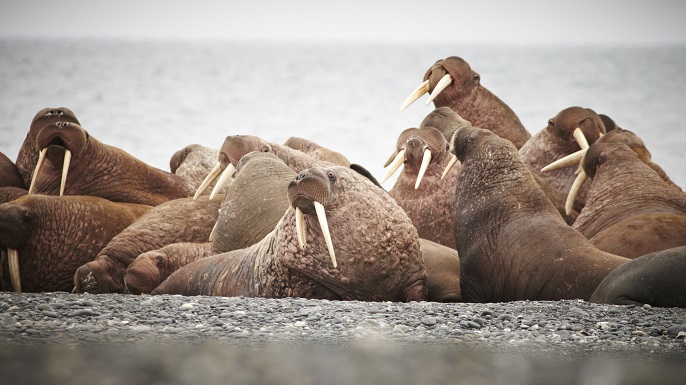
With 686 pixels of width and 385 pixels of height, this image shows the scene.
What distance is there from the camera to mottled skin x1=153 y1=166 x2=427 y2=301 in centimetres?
534

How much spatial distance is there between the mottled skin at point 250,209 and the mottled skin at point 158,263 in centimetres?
15

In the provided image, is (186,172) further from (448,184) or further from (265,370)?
(265,370)

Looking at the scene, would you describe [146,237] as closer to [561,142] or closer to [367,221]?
[367,221]

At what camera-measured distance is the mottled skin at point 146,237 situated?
247 inches

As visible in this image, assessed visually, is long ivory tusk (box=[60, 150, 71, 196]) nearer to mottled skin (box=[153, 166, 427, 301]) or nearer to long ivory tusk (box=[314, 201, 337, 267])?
mottled skin (box=[153, 166, 427, 301])

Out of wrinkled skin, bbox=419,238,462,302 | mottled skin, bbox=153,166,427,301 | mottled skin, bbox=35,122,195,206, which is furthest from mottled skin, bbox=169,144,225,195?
mottled skin, bbox=153,166,427,301

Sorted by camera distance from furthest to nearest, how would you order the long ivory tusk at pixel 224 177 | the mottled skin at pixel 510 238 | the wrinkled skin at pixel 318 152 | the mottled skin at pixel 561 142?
the wrinkled skin at pixel 318 152, the mottled skin at pixel 561 142, the long ivory tusk at pixel 224 177, the mottled skin at pixel 510 238

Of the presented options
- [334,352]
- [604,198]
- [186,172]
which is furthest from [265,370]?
[186,172]

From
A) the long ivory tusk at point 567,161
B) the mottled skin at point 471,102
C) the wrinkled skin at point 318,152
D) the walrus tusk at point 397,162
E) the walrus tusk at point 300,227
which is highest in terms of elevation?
the mottled skin at point 471,102

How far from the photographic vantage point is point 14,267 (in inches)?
256

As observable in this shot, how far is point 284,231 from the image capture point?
557cm

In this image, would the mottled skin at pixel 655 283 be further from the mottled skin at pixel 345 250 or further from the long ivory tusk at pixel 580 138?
the long ivory tusk at pixel 580 138

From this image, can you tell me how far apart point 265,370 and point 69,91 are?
28.4m

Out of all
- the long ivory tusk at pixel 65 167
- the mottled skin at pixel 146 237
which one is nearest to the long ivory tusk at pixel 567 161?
the mottled skin at pixel 146 237
